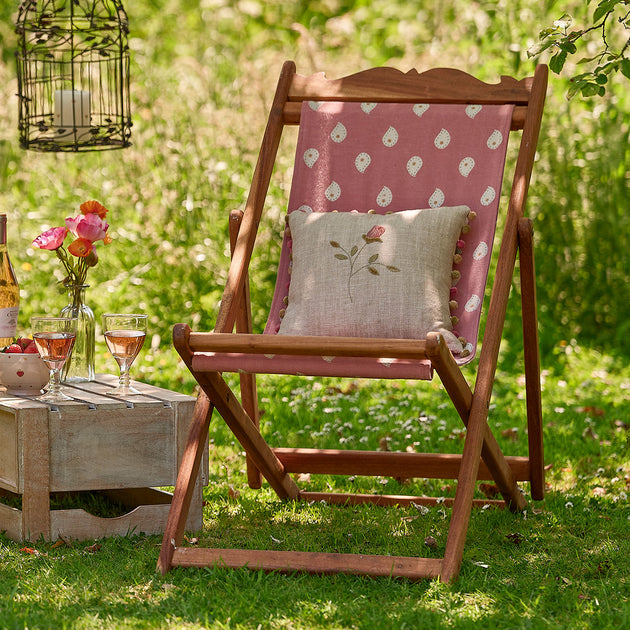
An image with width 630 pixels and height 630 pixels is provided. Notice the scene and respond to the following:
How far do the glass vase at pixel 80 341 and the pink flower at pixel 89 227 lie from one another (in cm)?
14

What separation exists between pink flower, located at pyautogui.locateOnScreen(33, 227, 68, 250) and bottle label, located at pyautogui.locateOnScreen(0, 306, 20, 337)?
0.70 ft

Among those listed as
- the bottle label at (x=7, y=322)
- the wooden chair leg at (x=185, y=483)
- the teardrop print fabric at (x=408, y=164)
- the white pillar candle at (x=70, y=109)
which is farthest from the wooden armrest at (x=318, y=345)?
the white pillar candle at (x=70, y=109)

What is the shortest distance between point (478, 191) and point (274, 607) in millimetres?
1245

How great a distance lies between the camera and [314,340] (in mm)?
2156

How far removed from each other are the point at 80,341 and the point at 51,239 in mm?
292

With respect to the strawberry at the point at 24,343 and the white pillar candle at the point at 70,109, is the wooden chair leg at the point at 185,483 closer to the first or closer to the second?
the strawberry at the point at 24,343

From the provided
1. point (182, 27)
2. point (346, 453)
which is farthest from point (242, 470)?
point (182, 27)

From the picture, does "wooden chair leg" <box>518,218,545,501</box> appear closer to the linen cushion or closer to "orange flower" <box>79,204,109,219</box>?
the linen cushion

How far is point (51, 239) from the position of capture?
2.78m

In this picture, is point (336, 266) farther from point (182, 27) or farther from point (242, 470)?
point (182, 27)

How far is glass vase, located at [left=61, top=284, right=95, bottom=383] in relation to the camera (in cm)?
284

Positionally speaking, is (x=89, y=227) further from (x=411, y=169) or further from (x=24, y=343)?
(x=411, y=169)

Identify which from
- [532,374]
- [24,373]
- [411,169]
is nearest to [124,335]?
[24,373]

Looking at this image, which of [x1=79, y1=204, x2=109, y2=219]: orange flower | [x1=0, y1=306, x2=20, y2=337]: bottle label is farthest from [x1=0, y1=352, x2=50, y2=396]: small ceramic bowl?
[x1=79, y1=204, x2=109, y2=219]: orange flower
